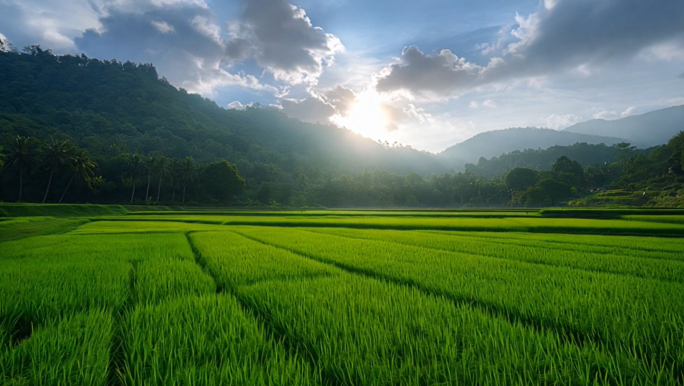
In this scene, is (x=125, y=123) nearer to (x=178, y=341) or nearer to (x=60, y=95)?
(x=60, y=95)

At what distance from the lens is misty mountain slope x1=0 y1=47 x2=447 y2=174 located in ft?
311

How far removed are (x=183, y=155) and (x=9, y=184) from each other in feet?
188

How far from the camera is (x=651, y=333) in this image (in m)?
2.20

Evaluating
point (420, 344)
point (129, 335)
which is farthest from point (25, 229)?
point (420, 344)

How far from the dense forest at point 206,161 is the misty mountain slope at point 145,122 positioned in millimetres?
696

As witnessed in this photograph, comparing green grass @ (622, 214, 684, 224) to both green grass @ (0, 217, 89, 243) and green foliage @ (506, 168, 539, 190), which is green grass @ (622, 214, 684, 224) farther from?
green foliage @ (506, 168, 539, 190)

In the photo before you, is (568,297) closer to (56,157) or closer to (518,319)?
(518,319)

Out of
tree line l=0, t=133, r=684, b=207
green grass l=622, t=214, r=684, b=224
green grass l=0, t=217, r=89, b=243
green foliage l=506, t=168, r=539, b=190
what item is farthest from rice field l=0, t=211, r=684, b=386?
green foliage l=506, t=168, r=539, b=190

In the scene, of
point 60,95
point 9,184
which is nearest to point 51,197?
point 9,184

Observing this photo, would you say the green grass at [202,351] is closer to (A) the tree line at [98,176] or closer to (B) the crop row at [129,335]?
(B) the crop row at [129,335]

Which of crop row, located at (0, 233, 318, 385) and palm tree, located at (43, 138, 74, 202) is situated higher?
palm tree, located at (43, 138, 74, 202)

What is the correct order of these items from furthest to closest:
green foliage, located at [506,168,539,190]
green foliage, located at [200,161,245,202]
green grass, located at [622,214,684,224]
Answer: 1. green foliage, located at [506,168,539,190]
2. green foliage, located at [200,161,245,202]
3. green grass, located at [622,214,684,224]

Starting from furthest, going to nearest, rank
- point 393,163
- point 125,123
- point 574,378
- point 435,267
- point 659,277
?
point 393,163 → point 125,123 → point 435,267 → point 659,277 → point 574,378

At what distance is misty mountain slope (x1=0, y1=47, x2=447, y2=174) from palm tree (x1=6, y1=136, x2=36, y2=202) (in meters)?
29.1
